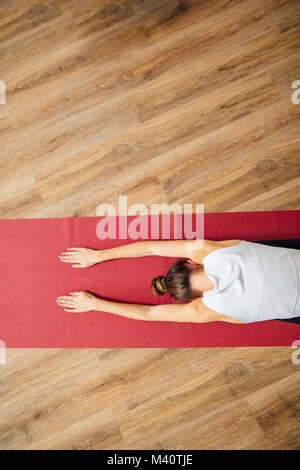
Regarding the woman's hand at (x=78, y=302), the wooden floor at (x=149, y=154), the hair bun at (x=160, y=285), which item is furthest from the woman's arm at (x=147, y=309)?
the wooden floor at (x=149, y=154)

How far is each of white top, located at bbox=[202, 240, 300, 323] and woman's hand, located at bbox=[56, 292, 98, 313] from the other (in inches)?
21.9

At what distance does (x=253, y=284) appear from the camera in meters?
1.19

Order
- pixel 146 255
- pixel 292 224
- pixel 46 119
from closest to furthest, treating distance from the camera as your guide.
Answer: pixel 146 255, pixel 292 224, pixel 46 119

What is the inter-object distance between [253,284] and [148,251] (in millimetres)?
498

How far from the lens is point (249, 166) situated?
5.55ft

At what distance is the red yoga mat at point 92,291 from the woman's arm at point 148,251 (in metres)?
0.05

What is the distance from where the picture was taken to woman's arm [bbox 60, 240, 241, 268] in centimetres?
135

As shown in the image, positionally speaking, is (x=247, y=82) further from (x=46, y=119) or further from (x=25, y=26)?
(x=25, y=26)

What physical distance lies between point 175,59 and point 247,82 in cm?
43

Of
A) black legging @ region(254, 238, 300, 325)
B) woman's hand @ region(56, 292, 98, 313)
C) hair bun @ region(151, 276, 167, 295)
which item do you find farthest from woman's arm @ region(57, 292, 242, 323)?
black legging @ region(254, 238, 300, 325)

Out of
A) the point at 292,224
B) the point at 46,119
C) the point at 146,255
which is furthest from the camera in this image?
the point at 46,119

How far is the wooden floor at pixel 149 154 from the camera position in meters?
1.51

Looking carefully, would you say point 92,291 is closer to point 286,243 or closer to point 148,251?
point 148,251
